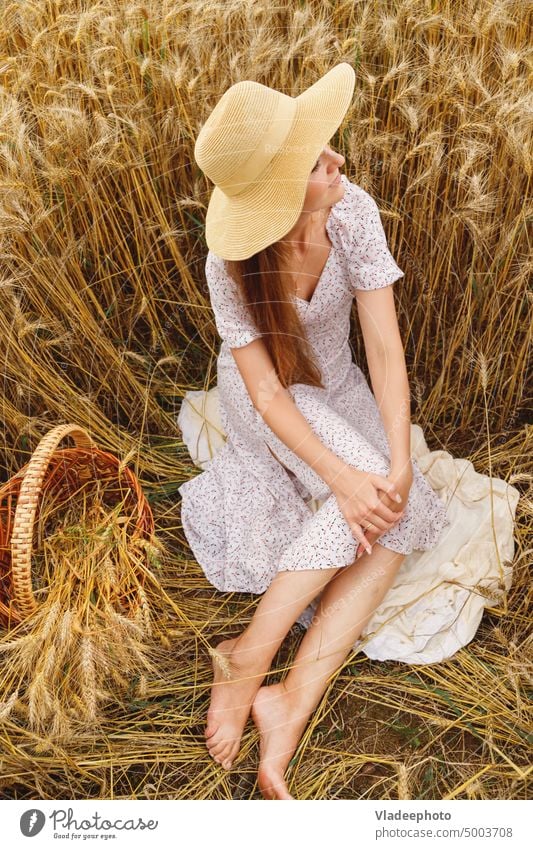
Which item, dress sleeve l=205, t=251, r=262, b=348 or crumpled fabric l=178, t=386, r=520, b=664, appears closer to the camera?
dress sleeve l=205, t=251, r=262, b=348

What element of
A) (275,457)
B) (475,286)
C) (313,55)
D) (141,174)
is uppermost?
(313,55)

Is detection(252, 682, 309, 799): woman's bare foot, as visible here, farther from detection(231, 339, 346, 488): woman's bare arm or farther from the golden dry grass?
detection(231, 339, 346, 488): woman's bare arm

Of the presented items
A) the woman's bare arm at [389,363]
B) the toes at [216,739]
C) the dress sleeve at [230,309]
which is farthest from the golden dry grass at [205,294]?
the dress sleeve at [230,309]

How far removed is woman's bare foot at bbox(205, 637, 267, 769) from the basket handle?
0.34 metres

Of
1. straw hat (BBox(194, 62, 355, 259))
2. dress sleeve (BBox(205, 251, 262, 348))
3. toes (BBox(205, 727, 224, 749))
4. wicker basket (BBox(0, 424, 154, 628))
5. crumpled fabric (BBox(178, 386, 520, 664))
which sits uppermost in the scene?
straw hat (BBox(194, 62, 355, 259))

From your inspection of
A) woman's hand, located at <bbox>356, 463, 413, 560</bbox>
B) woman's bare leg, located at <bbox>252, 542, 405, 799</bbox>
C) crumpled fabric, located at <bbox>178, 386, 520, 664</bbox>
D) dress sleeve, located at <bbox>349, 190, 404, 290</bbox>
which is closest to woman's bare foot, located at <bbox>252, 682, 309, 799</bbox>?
woman's bare leg, located at <bbox>252, 542, 405, 799</bbox>

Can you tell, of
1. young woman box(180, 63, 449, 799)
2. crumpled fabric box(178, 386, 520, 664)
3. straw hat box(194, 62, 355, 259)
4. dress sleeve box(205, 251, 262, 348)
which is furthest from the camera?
crumpled fabric box(178, 386, 520, 664)

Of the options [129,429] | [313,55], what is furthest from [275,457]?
[313,55]

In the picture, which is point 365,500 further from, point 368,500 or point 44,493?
point 44,493

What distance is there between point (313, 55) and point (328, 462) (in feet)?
2.56

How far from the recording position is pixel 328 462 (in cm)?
132

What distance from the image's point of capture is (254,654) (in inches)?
52.1

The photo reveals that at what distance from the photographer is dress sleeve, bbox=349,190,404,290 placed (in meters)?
1.33
